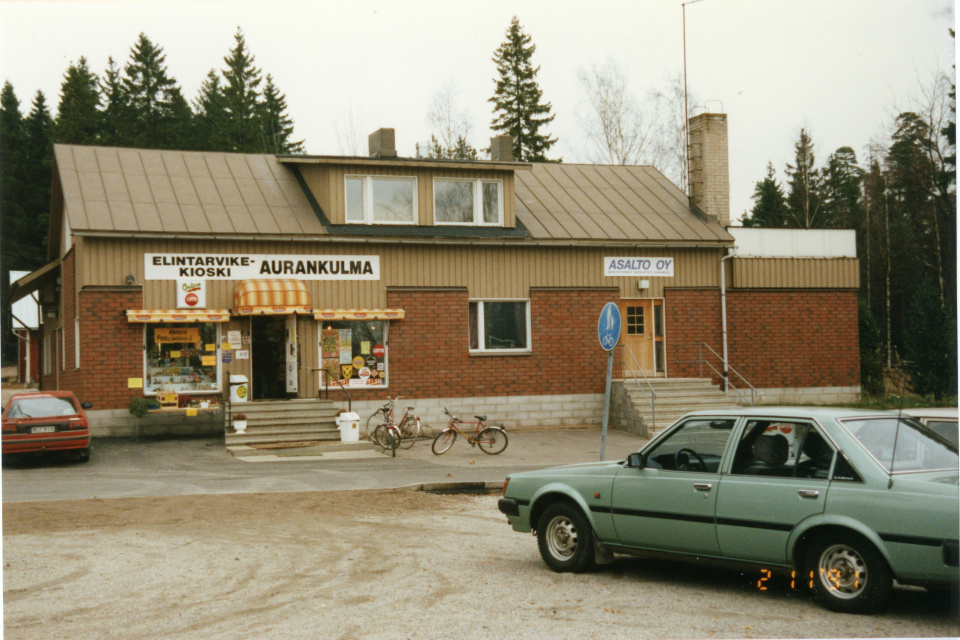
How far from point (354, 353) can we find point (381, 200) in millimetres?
3924

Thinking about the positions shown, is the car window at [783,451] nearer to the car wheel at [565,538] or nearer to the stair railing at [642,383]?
the car wheel at [565,538]

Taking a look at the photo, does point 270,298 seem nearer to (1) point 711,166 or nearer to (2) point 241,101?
(1) point 711,166

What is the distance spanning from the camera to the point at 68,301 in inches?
979

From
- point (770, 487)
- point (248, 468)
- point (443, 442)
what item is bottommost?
point (248, 468)

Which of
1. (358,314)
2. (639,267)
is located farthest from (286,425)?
(639,267)

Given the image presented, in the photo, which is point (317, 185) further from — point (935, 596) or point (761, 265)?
point (935, 596)

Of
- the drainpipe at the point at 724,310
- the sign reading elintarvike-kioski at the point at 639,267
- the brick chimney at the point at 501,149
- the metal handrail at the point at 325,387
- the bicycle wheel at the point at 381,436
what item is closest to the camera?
the bicycle wheel at the point at 381,436

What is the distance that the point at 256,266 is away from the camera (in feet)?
75.2

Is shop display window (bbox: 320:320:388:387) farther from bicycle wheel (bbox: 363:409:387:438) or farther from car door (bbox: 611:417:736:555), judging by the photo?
car door (bbox: 611:417:736:555)

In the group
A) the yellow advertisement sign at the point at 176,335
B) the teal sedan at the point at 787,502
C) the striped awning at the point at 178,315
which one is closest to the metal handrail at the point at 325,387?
the striped awning at the point at 178,315

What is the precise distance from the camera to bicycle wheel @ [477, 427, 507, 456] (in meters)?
19.8

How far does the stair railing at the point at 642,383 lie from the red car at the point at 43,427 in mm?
12452

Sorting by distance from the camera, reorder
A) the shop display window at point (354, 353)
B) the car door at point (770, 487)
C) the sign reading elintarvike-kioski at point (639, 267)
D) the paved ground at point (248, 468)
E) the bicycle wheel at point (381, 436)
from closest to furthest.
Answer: the car door at point (770, 487) < the paved ground at point (248, 468) < the bicycle wheel at point (381, 436) < the shop display window at point (354, 353) < the sign reading elintarvike-kioski at point (639, 267)

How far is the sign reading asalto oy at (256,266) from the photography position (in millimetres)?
22172
